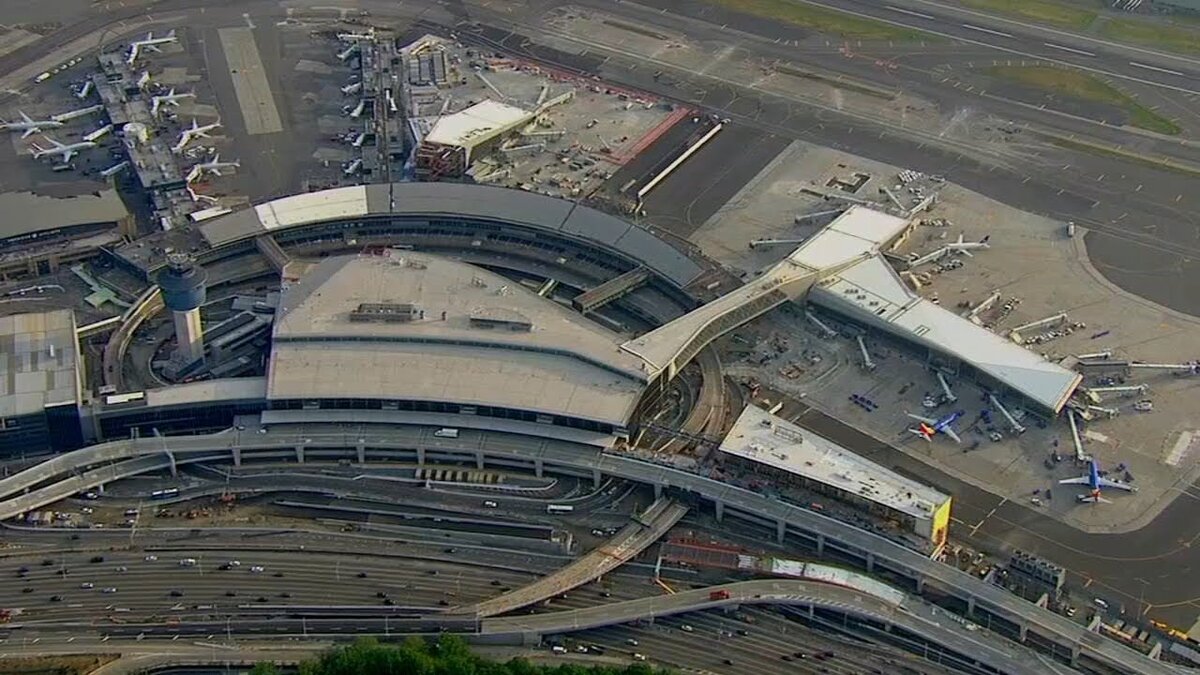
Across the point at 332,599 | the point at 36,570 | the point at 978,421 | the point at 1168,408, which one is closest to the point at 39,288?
the point at 36,570

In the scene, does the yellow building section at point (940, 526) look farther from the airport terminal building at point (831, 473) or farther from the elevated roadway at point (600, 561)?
the elevated roadway at point (600, 561)

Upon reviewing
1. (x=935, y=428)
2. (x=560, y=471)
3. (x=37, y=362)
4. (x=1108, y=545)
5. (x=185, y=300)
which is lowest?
(x=560, y=471)

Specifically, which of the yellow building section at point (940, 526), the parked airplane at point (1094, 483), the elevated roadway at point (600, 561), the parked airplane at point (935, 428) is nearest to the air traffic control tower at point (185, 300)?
the elevated roadway at point (600, 561)

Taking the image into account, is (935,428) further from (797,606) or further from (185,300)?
(185,300)

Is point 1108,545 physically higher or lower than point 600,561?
higher

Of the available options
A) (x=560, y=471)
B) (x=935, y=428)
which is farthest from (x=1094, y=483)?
(x=560, y=471)
